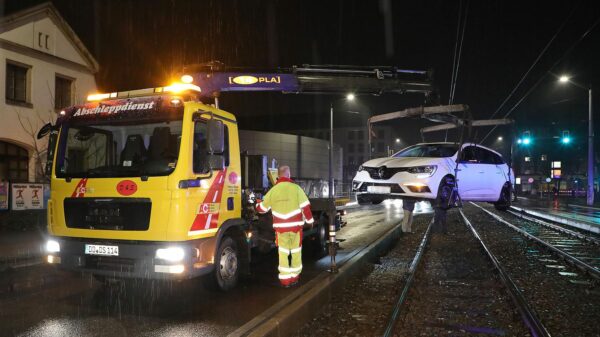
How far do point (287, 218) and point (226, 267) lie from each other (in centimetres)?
108

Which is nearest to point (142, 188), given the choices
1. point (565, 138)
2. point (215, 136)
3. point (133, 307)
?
point (215, 136)

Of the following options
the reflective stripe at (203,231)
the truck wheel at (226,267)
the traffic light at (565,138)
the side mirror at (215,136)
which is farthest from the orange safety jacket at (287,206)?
the traffic light at (565,138)

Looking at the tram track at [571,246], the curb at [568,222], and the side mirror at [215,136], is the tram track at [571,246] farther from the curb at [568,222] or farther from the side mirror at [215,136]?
the side mirror at [215,136]

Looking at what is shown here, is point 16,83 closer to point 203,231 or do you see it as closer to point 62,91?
point 62,91

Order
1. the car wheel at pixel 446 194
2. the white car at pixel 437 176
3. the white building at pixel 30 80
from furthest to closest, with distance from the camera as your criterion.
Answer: the white building at pixel 30 80
the car wheel at pixel 446 194
the white car at pixel 437 176

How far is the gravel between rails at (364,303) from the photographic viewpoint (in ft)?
17.5

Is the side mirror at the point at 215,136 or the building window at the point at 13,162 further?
the building window at the point at 13,162

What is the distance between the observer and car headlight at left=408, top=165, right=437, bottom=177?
9.03 m

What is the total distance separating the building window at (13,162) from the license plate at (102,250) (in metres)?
13.4

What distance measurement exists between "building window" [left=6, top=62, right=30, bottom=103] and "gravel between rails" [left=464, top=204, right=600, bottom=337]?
53.5 feet

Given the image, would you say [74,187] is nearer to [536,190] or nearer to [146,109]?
[146,109]

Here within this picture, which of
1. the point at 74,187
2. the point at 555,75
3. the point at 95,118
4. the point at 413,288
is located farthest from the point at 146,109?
the point at 555,75

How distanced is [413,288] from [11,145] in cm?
1603

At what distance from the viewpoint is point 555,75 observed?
869 inches
